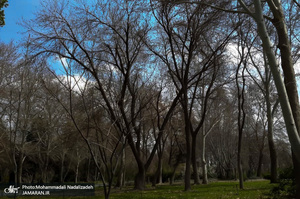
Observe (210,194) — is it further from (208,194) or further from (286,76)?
(286,76)

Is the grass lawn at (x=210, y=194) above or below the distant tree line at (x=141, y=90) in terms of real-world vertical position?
below

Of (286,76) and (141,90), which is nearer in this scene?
(286,76)

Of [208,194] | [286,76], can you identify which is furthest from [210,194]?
[286,76]

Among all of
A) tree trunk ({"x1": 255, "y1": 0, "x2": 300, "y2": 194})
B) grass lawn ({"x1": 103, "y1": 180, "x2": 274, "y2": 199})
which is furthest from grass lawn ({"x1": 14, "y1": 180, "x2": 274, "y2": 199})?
tree trunk ({"x1": 255, "y1": 0, "x2": 300, "y2": 194})

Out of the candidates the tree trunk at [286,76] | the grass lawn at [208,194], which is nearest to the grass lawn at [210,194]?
the grass lawn at [208,194]

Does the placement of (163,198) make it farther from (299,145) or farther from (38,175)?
(38,175)

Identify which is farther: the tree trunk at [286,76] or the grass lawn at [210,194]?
the grass lawn at [210,194]

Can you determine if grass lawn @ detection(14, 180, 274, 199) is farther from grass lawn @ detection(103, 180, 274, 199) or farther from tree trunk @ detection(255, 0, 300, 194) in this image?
tree trunk @ detection(255, 0, 300, 194)

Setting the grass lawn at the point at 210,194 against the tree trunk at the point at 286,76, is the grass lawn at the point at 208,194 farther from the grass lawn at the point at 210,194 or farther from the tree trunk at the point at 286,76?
the tree trunk at the point at 286,76

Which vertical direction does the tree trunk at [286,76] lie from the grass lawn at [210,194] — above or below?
above

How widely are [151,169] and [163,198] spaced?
27127mm

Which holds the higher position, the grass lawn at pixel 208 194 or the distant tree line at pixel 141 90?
the distant tree line at pixel 141 90

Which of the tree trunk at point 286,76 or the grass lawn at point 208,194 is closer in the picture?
the tree trunk at point 286,76

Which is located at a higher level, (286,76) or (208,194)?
(286,76)
